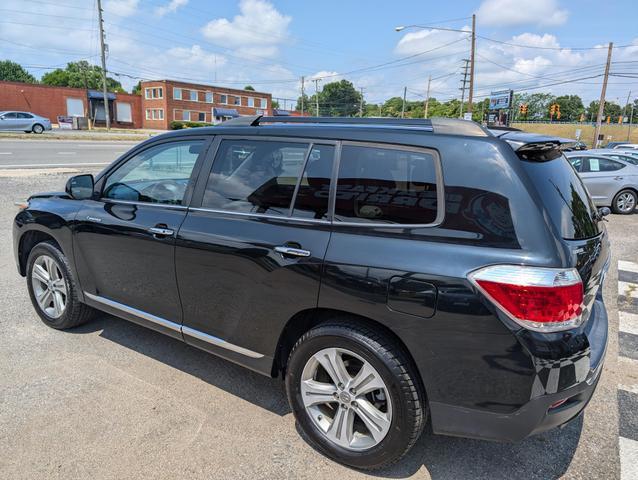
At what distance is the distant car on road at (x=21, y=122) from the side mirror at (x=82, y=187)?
35.3 m

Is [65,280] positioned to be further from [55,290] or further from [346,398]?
[346,398]

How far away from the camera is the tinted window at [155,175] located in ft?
10.7

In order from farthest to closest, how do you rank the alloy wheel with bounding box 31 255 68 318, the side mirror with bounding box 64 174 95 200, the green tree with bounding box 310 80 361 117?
the green tree with bounding box 310 80 361 117, the alloy wheel with bounding box 31 255 68 318, the side mirror with bounding box 64 174 95 200

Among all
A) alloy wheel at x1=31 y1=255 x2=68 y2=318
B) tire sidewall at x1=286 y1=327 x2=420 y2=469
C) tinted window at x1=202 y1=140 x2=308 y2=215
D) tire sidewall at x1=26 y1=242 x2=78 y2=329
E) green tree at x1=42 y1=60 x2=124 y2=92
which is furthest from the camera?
green tree at x1=42 y1=60 x2=124 y2=92

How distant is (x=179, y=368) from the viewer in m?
3.46

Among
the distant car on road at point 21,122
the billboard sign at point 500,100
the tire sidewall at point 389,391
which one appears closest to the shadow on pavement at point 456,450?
the tire sidewall at point 389,391

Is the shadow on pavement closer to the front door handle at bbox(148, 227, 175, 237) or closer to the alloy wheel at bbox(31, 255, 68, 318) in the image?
the front door handle at bbox(148, 227, 175, 237)

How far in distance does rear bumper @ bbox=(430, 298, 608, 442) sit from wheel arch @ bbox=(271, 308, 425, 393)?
183 mm

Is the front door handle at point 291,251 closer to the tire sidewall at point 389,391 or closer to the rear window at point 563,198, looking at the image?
the tire sidewall at point 389,391

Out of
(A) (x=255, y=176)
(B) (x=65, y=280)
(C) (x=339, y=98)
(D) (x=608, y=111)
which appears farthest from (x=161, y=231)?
(D) (x=608, y=111)

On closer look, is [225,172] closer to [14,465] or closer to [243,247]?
[243,247]

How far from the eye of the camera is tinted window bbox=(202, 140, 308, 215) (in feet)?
8.92

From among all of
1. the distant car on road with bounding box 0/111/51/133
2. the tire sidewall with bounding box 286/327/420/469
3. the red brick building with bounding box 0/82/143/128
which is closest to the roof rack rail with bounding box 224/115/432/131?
the tire sidewall with bounding box 286/327/420/469

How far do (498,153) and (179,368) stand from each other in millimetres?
2707
